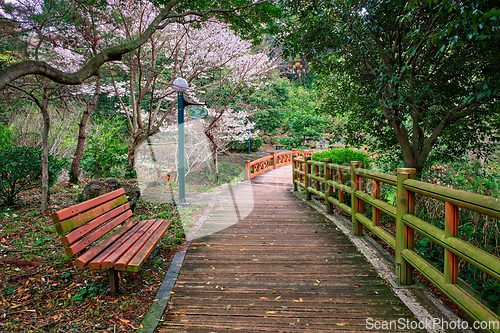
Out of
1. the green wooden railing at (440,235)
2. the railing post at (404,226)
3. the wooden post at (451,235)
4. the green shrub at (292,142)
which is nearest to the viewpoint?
the green wooden railing at (440,235)

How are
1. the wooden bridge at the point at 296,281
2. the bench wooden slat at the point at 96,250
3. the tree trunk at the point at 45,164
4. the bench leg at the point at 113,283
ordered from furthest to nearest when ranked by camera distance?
the tree trunk at the point at 45,164, the bench leg at the point at 113,283, the bench wooden slat at the point at 96,250, the wooden bridge at the point at 296,281

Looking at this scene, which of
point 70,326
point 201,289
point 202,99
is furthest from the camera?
point 202,99

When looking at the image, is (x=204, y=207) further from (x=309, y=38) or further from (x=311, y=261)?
(x=309, y=38)

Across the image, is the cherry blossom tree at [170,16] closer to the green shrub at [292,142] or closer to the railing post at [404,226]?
the railing post at [404,226]

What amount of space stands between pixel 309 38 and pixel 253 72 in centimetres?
700

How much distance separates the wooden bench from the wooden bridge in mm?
596

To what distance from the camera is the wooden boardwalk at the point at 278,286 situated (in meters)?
2.46

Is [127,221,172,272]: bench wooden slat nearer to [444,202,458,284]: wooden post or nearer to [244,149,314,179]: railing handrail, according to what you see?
[444,202,458,284]: wooden post

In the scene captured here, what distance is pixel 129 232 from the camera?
355 centimetres

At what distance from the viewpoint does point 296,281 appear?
3.14 meters

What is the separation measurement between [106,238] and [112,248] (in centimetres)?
32

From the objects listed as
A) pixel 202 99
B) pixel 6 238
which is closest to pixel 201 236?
pixel 6 238

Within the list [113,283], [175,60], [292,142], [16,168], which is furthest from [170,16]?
[292,142]

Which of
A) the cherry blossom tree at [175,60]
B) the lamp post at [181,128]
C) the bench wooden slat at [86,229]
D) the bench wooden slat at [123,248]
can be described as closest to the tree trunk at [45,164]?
the bench wooden slat at [86,229]
